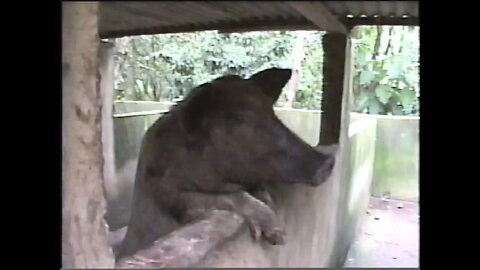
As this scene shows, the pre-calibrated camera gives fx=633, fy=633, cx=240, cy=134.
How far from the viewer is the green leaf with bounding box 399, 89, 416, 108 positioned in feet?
13.3

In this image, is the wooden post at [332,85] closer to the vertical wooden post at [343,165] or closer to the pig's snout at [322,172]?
the vertical wooden post at [343,165]

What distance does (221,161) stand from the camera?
1.74 metres

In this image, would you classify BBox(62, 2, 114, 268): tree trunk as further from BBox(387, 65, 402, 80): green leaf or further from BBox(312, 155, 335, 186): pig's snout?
BBox(387, 65, 402, 80): green leaf

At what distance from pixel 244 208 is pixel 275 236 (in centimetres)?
13

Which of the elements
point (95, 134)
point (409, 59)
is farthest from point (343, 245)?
point (95, 134)

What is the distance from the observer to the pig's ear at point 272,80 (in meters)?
1.89

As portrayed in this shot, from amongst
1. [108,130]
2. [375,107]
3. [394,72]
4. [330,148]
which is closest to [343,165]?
[330,148]

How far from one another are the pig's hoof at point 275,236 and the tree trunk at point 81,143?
730mm

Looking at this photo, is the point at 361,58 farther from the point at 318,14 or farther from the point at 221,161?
the point at 318,14

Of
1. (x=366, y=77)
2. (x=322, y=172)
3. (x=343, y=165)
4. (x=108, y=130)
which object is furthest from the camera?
(x=366, y=77)

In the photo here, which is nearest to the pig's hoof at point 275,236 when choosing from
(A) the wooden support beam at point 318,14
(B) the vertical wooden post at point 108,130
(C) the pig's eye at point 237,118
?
(C) the pig's eye at point 237,118
